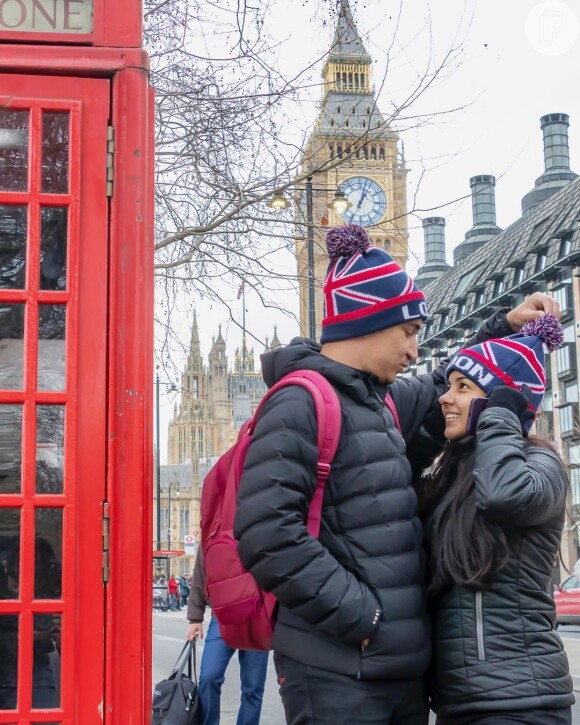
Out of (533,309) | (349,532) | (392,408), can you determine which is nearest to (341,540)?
(349,532)

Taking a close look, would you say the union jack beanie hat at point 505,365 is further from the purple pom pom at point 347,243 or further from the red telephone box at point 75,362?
the red telephone box at point 75,362

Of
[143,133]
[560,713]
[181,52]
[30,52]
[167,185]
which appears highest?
[181,52]

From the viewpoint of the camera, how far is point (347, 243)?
366 centimetres

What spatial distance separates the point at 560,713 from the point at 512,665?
0.23m

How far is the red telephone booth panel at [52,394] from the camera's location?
2.94 metres

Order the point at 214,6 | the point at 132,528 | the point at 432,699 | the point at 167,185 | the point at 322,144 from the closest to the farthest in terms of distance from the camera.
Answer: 1. the point at 132,528
2. the point at 432,699
3. the point at 214,6
4. the point at 322,144
5. the point at 167,185

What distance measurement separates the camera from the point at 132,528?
303 cm

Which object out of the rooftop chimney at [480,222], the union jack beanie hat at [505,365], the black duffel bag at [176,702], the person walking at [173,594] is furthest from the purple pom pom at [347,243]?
the rooftop chimney at [480,222]

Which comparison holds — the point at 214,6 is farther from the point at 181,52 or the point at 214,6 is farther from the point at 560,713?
the point at 560,713

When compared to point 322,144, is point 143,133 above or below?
below

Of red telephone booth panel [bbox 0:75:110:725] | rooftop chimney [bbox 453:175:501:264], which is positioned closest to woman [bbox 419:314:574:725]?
red telephone booth panel [bbox 0:75:110:725]

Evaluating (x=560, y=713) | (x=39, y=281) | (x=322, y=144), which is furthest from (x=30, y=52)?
(x=322, y=144)

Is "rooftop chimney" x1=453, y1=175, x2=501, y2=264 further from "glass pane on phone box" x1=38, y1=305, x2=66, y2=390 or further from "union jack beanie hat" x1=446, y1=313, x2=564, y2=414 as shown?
"glass pane on phone box" x1=38, y1=305, x2=66, y2=390

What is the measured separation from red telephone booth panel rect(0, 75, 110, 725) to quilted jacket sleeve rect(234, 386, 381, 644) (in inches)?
17.6
